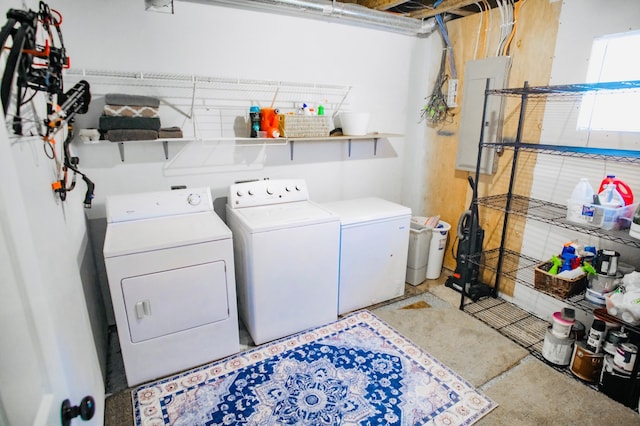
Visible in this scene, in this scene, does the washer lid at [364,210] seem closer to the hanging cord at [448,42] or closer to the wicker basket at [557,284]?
the wicker basket at [557,284]

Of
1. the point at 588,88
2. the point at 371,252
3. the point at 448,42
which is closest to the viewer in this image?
the point at 588,88

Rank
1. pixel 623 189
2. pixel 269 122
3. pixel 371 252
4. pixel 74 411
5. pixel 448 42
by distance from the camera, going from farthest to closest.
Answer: pixel 448 42 < pixel 371 252 < pixel 269 122 < pixel 623 189 < pixel 74 411

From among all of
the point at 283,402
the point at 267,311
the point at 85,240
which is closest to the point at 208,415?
the point at 283,402

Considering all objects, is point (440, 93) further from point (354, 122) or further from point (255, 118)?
point (255, 118)

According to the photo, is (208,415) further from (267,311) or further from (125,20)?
(125,20)

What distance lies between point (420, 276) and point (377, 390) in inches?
58.8

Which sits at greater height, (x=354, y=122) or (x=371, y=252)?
(x=354, y=122)

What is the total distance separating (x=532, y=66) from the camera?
264cm

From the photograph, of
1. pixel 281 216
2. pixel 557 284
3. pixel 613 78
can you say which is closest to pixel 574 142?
pixel 613 78

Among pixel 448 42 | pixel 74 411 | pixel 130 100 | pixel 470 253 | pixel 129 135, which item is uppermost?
pixel 448 42

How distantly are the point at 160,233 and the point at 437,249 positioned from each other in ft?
8.00

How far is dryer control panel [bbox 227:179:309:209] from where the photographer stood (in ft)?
8.89

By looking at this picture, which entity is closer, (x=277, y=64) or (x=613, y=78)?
(x=613, y=78)

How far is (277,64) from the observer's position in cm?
288
